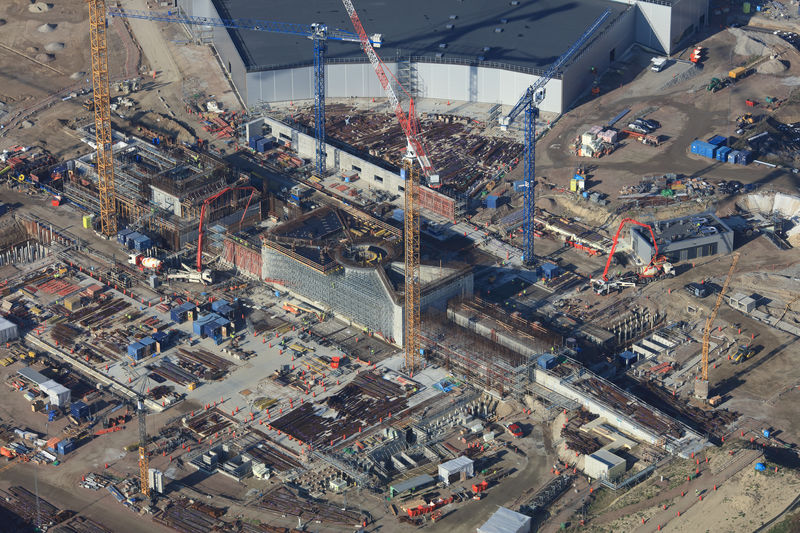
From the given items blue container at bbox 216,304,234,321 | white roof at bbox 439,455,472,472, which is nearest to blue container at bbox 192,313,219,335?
blue container at bbox 216,304,234,321

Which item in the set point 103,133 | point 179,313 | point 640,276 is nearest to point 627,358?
point 640,276

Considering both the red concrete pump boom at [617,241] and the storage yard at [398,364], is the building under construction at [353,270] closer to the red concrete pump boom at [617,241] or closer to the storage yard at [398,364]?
the storage yard at [398,364]

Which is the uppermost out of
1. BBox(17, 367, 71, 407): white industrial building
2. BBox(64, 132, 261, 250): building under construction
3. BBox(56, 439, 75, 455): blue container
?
BBox(64, 132, 261, 250): building under construction

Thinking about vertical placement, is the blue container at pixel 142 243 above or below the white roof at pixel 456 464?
above

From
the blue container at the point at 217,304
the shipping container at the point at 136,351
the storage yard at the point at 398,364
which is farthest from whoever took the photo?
the blue container at the point at 217,304

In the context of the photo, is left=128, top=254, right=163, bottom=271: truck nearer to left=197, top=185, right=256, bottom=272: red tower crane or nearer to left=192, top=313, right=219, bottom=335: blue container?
left=197, top=185, right=256, bottom=272: red tower crane

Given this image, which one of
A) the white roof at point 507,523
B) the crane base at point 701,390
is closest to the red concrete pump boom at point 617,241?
the crane base at point 701,390

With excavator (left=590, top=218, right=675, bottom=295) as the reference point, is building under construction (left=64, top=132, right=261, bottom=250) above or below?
above

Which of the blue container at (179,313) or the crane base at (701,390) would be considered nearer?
the crane base at (701,390)
